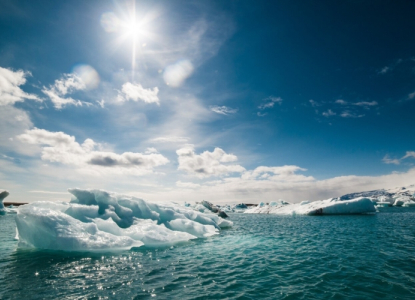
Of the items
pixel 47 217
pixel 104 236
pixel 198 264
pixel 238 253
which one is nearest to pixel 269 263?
pixel 238 253

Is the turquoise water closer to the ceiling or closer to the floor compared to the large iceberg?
closer to the floor

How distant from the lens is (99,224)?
15703mm

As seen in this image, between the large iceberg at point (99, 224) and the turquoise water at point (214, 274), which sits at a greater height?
the large iceberg at point (99, 224)

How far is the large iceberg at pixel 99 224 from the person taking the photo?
43.4 feet

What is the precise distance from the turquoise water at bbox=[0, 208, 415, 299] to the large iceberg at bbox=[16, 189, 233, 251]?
0.82 metres

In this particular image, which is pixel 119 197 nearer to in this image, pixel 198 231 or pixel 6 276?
pixel 198 231

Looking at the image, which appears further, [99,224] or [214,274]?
[99,224]

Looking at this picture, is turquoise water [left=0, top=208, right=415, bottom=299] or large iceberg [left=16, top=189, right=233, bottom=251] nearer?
turquoise water [left=0, top=208, right=415, bottom=299]

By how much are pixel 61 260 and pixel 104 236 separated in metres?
2.91

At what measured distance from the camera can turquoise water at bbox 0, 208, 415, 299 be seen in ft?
23.9

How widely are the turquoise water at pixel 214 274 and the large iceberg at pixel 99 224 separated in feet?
2.69

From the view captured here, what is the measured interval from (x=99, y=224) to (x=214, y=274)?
34.1 feet

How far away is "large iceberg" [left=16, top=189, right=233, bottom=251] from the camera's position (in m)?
13.2

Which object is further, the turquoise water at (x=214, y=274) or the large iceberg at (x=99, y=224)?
the large iceberg at (x=99, y=224)
